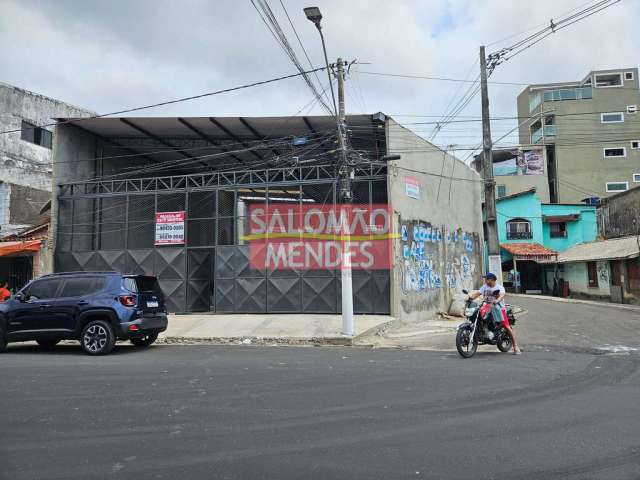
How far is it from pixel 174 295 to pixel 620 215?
79.8 feet

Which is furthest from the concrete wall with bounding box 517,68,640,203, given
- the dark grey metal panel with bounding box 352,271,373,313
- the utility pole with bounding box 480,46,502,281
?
the dark grey metal panel with bounding box 352,271,373,313

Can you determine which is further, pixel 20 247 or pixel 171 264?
pixel 20 247

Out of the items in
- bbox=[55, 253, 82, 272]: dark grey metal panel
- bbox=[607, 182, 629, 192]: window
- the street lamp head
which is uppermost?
bbox=[607, 182, 629, 192]: window

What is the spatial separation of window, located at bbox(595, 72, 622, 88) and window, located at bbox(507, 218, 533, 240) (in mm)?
18905

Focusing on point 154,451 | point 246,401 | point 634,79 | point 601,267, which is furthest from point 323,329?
point 634,79

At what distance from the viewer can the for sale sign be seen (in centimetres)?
1803

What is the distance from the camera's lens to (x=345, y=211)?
12.9m

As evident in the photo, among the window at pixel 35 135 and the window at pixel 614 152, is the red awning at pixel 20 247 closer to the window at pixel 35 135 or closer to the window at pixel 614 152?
the window at pixel 35 135

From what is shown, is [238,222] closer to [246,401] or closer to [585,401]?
[246,401]

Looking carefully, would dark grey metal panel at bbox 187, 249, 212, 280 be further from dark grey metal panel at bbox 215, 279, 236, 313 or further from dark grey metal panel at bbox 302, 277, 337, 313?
dark grey metal panel at bbox 302, 277, 337, 313

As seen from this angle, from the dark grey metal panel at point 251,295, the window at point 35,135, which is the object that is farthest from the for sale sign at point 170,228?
the window at point 35,135

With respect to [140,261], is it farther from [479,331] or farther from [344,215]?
[479,331]

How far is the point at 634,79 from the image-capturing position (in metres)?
45.3

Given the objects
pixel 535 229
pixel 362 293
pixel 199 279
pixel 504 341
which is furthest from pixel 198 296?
pixel 535 229
